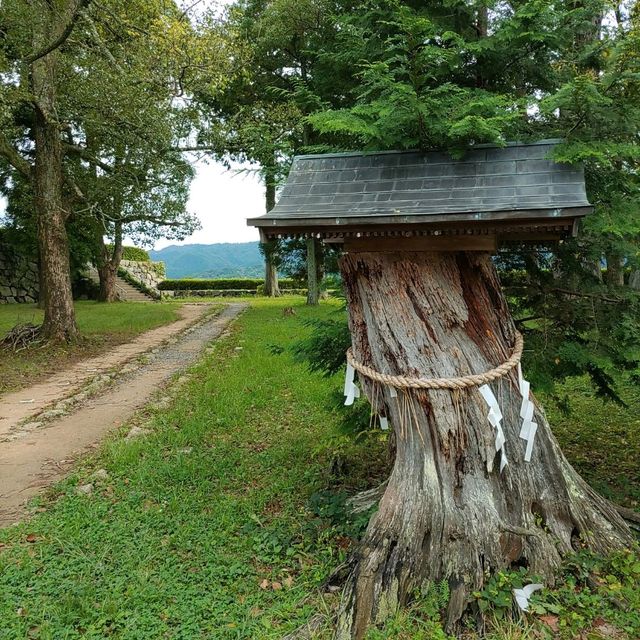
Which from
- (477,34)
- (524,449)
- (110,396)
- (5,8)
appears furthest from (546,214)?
(5,8)

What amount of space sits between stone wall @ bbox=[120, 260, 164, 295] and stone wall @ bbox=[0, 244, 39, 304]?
6052 millimetres

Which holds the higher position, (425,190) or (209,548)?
(425,190)

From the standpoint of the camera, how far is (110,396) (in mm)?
7301

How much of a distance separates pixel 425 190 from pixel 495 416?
127 centimetres

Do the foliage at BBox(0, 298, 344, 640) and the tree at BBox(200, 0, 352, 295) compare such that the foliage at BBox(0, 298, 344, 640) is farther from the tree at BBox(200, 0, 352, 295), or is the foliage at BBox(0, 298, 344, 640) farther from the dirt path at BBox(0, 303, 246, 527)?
the tree at BBox(200, 0, 352, 295)

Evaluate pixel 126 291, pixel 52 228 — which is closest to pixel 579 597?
pixel 52 228

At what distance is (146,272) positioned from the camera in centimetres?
3138

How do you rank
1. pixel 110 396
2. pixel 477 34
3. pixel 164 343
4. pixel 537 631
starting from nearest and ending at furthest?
pixel 537 631 → pixel 477 34 → pixel 110 396 → pixel 164 343

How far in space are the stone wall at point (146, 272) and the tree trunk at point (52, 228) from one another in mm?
18378

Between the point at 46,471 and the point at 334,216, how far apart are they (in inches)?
147

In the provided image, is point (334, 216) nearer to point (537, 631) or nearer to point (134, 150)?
point (537, 631)

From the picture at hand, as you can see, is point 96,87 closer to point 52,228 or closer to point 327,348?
point 52,228

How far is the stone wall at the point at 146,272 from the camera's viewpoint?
29483mm

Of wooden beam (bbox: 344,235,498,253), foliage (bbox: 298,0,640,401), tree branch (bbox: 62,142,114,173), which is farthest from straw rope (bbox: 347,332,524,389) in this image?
tree branch (bbox: 62,142,114,173)
